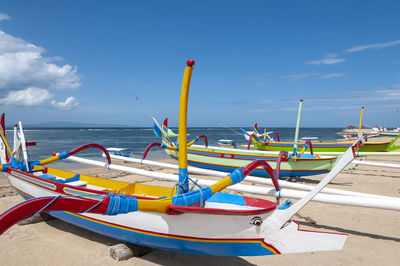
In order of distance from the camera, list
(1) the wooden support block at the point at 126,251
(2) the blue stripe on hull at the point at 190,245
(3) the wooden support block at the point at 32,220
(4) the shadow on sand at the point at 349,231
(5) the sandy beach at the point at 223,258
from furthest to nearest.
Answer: (3) the wooden support block at the point at 32,220
(4) the shadow on sand at the point at 349,231
(5) the sandy beach at the point at 223,258
(1) the wooden support block at the point at 126,251
(2) the blue stripe on hull at the point at 190,245

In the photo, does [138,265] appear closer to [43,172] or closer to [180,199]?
[180,199]

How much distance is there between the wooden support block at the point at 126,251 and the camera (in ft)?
12.6

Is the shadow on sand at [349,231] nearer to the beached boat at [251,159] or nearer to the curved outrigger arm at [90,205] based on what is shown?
the beached boat at [251,159]

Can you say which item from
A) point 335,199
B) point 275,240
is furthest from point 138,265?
point 335,199

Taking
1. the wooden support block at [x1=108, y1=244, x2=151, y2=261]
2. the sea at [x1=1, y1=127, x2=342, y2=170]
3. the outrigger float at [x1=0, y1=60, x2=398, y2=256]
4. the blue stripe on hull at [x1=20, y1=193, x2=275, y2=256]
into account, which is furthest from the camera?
the sea at [x1=1, y1=127, x2=342, y2=170]

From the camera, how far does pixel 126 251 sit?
3885mm

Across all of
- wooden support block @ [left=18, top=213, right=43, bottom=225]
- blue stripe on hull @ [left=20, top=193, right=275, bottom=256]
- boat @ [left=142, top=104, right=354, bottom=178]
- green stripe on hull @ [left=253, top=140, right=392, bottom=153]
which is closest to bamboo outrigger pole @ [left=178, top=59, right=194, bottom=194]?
blue stripe on hull @ [left=20, top=193, right=275, bottom=256]

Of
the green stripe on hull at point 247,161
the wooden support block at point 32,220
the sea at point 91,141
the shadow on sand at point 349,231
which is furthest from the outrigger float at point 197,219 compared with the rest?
the sea at point 91,141

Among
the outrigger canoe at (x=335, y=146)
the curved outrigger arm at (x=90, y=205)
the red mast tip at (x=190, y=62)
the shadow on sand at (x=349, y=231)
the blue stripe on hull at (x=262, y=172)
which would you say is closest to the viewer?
the curved outrigger arm at (x=90, y=205)

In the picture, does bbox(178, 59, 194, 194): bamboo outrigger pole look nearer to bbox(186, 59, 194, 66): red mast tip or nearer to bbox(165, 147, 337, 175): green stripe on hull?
bbox(186, 59, 194, 66): red mast tip

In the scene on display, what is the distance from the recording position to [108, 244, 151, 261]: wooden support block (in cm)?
383

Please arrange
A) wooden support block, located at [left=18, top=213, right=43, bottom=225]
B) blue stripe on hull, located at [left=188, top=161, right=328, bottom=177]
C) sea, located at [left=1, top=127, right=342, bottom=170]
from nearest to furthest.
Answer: wooden support block, located at [left=18, top=213, right=43, bottom=225], blue stripe on hull, located at [left=188, top=161, right=328, bottom=177], sea, located at [left=1, top=127, right=342, bottom=170]

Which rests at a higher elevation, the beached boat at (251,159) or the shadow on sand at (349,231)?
the beached boat at (251,159)

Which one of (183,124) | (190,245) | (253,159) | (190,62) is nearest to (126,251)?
(190,245)
